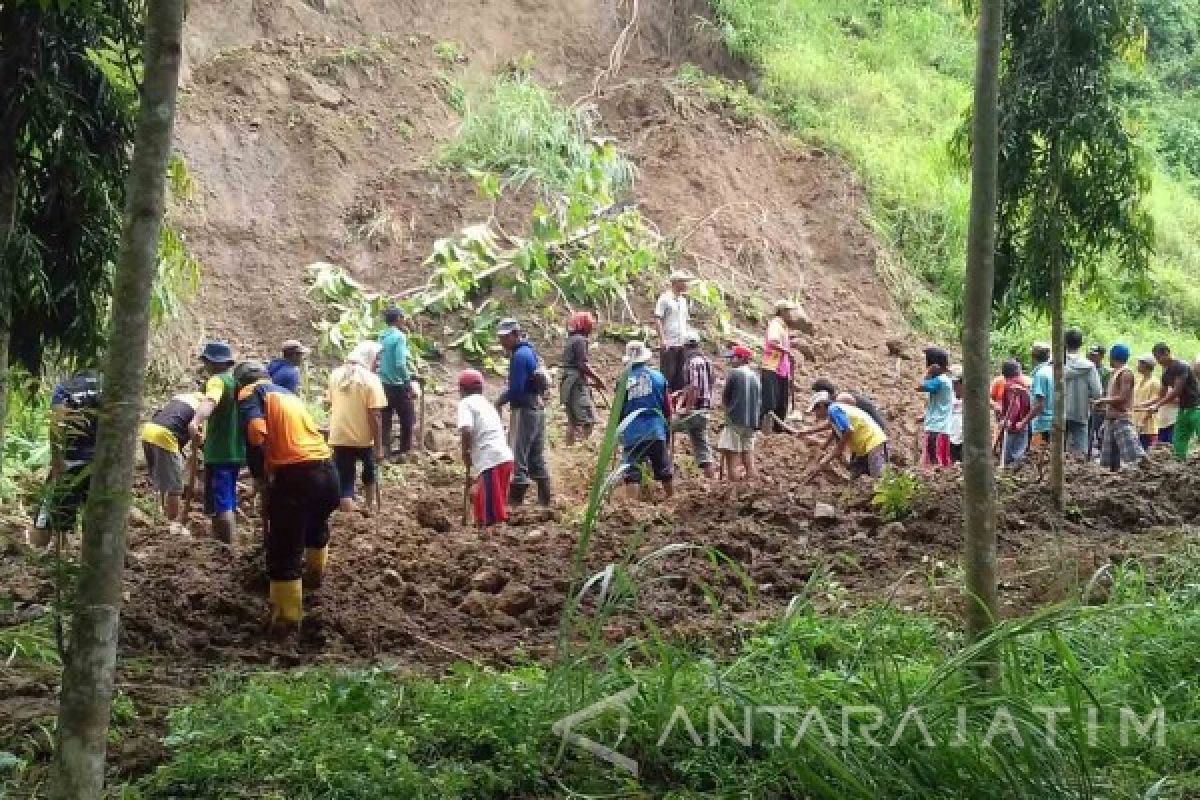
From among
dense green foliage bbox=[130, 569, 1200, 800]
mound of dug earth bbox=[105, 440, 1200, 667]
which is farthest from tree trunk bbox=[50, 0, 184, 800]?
mound of dug earth bbox=[105, 440, 1200, 667]

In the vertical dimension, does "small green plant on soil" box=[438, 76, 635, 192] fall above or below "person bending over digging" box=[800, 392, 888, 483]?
above

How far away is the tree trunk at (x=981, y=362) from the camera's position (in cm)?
498

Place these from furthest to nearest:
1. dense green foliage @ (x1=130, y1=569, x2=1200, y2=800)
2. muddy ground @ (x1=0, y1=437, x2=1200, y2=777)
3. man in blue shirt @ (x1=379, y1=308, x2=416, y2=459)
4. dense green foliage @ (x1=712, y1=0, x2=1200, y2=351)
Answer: dense green foliage @ (x1=712, y1=0, x2=1200, y2=351), man in blue shirt @ (x1=379, y1=308, x2=416, y2=459), muddy ground @ (x1=0, y1=437, x2=1200, y2=777), dense green foliage @ (x1=130, y1=569, x2=1200, y2=800)

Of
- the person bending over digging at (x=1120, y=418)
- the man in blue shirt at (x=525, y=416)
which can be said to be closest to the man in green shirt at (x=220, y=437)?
the man in blue shirt at (x=525, y=416)

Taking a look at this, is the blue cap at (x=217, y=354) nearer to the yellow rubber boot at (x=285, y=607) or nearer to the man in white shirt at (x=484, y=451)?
the yellow rubber boot at (x=285, y=607)

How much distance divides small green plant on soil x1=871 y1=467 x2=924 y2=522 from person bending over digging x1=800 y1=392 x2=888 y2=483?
1443 mm

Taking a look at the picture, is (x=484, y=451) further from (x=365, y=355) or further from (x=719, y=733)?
(x=719, y=733)

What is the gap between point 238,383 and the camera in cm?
763

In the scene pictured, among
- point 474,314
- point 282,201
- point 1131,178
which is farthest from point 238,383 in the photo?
point 282,201

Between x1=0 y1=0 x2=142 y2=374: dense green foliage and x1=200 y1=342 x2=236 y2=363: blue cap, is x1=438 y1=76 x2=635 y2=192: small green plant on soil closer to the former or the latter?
x1=200 y1=342 x2=236 y2=363: blue cap

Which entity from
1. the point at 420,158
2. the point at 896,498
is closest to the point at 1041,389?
the point at 896,498

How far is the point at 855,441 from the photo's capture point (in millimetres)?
11641

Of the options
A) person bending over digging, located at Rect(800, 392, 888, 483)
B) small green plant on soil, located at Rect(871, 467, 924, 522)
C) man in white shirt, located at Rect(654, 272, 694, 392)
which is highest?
man in white shirt, located at Rect(654, 272, 694, 392)

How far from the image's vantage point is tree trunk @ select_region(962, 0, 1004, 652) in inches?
196
